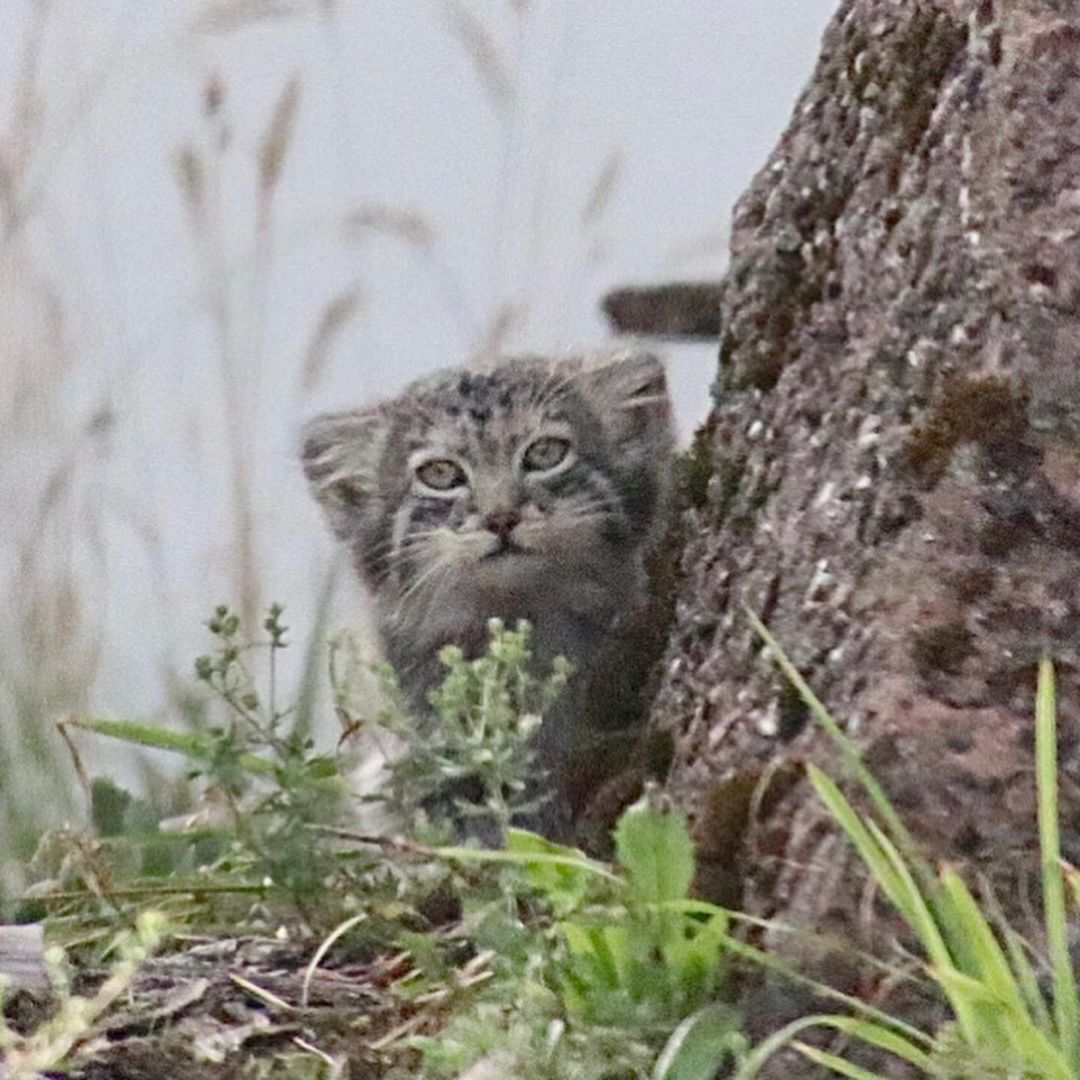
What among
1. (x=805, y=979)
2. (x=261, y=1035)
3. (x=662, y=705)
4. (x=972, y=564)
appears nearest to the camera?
(x=805, y=979)

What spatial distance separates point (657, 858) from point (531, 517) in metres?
0.69

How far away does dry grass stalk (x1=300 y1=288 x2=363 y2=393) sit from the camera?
262 centimetres

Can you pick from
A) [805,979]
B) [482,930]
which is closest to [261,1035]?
[482,930]

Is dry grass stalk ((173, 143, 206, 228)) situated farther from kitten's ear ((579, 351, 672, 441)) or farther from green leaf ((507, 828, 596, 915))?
green leaf ((507, 828, 596, 915))

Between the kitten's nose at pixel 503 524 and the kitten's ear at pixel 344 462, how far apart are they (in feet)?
0.74

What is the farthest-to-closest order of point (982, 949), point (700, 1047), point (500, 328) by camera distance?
point (500, 328)
point (700, 1047)
point (982, 949)

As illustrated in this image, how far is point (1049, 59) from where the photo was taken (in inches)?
46.5

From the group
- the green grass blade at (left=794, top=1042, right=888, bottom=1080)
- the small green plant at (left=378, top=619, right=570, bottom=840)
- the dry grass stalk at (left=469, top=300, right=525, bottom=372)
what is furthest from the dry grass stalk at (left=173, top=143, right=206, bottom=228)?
the green grass blade at (left=794, top=1042, right=888, bottom=1080)

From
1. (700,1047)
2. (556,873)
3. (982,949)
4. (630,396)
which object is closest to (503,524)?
(630,396)

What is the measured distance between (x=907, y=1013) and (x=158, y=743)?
26.2 inches

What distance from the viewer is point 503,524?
1.75 meters

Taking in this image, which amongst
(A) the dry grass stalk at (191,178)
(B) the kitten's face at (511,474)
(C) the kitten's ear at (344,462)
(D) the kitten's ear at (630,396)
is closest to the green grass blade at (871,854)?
(B) the kitten's face at (511,474)

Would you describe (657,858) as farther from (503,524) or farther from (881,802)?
(503,524)

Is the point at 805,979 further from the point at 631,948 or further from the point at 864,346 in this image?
the point at 864,346
